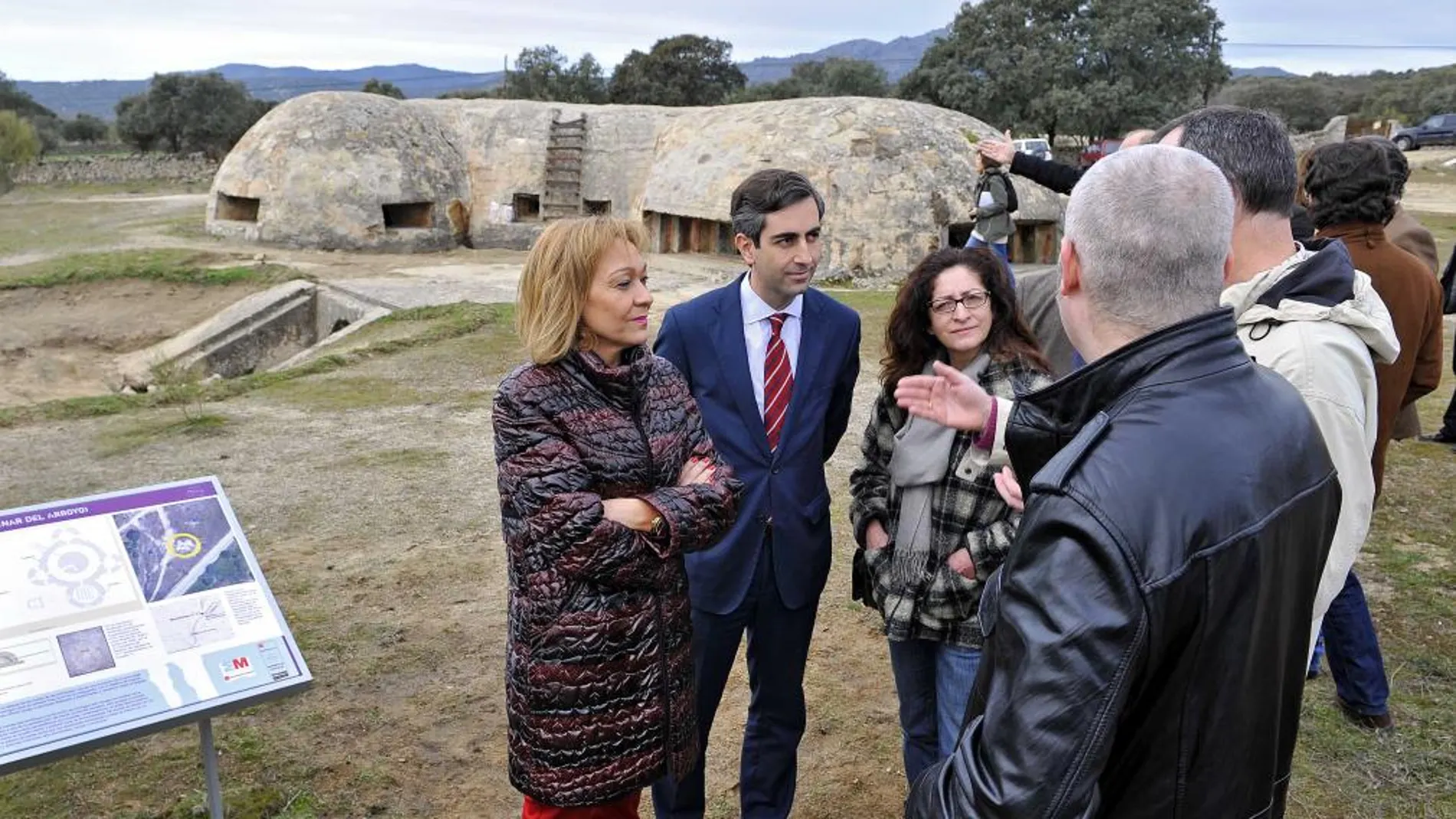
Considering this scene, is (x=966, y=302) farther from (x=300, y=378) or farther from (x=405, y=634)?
(x=300, y=378)

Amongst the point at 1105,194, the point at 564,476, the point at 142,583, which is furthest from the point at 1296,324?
the point at 142,583

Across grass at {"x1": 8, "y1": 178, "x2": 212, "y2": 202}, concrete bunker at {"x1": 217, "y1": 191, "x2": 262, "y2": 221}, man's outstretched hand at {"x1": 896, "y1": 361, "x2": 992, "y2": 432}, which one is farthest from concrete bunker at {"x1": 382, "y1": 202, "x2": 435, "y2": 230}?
man's outstretched hand at {"x1": 896, "y1": 361, "x2": 992, "y2": 432}

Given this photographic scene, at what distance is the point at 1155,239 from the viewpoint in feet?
5.08

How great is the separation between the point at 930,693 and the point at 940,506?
1.80 feet

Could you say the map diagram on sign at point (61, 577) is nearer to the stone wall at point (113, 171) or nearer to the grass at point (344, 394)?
the grass at point (344, 394)

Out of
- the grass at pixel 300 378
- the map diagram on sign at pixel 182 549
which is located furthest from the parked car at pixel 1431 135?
the map diagram on sign at pixel 182 549

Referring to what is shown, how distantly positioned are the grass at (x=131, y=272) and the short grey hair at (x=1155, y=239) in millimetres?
15209

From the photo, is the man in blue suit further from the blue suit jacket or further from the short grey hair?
the short grey hair

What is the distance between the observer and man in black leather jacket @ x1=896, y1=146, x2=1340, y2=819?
1.37 metres

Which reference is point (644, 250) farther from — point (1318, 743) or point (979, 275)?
point (1318, 743)

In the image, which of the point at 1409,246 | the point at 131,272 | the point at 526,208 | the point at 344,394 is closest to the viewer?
the point at 1409,246

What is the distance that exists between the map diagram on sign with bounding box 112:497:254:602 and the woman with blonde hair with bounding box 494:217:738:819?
Answer: 844 mm

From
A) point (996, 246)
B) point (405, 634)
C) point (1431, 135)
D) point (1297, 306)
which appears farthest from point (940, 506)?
point (1431, 135)

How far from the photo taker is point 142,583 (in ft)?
8.82
